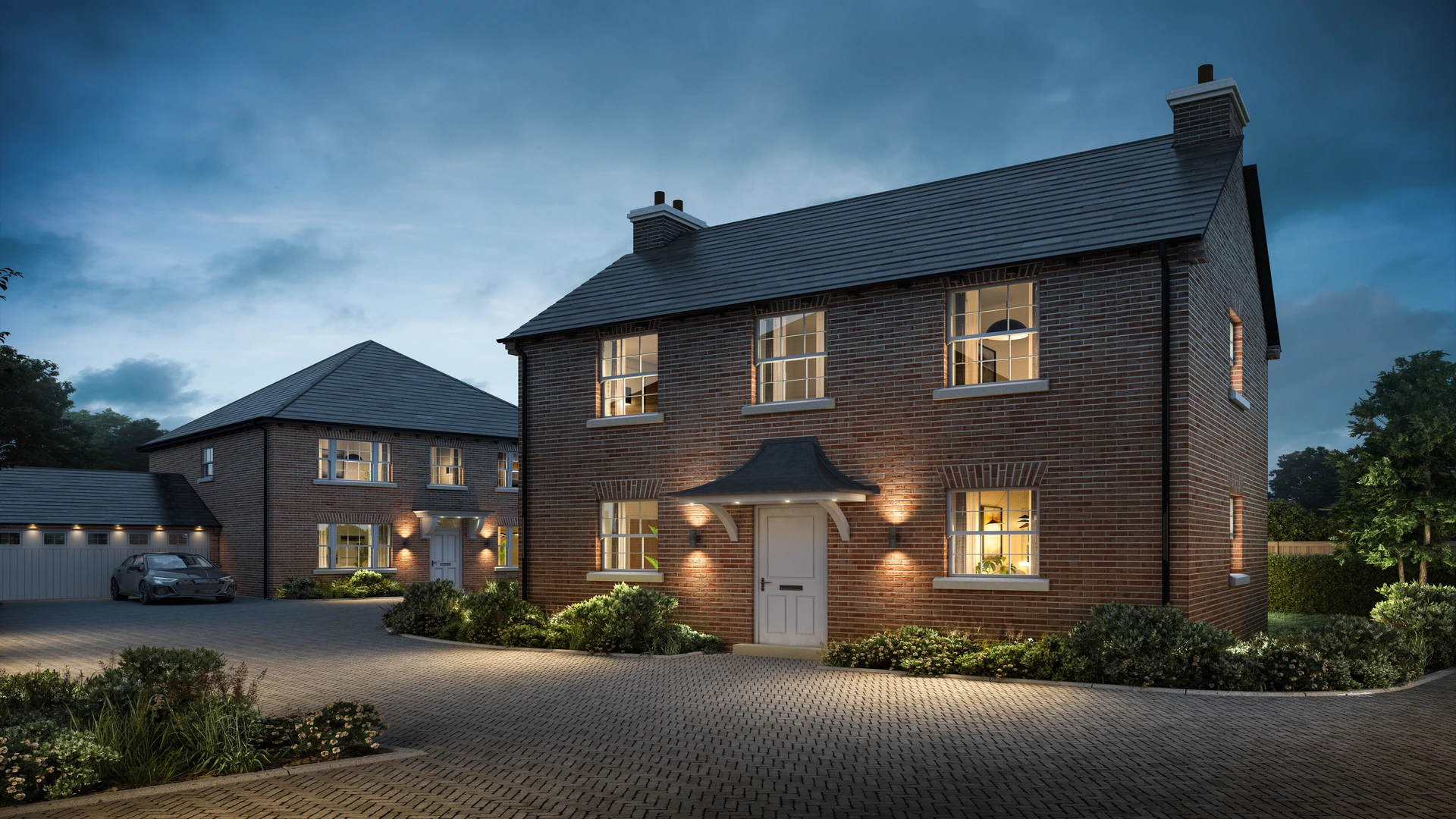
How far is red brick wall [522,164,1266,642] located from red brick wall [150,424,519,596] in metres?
13.7

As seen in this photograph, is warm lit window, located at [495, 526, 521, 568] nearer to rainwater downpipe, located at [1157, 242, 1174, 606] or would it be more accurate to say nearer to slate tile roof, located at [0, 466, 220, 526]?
slate tile roof, located at [0, 466, 220, 526]

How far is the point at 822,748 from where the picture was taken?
29.2 feet

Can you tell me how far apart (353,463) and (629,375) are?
53.8ft

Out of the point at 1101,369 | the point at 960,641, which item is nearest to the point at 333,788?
the point at 960,641

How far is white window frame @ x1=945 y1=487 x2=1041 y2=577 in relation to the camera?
46.7ft

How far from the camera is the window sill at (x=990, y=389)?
14.2m

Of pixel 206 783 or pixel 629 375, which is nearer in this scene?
pixel 206 783

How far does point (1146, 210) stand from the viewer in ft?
46.8

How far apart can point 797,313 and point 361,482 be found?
19670 mm

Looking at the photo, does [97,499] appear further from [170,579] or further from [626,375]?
[626,375]

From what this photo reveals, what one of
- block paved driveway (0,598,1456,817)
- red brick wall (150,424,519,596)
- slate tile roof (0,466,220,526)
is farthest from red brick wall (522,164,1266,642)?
slate tile roof (0,466,220,526)

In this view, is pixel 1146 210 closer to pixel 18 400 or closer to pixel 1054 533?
pixel 1054 533

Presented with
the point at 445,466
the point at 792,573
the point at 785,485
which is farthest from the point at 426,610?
the point at 445,466

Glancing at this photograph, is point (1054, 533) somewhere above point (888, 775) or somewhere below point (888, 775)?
above
